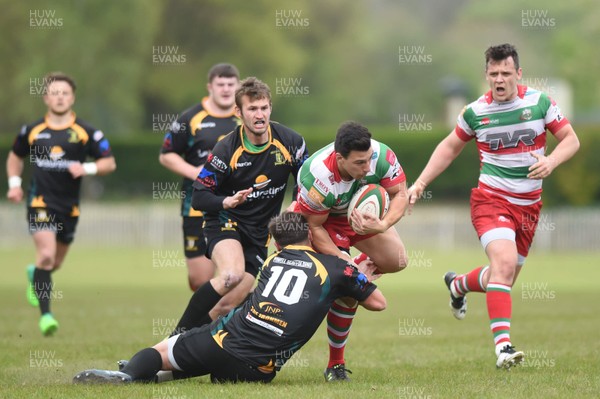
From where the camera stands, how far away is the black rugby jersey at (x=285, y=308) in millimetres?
7562

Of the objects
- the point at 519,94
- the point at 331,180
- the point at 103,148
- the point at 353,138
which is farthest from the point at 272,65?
the point at 353,138

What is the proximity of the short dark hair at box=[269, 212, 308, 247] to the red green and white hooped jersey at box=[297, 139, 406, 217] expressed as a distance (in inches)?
11.2

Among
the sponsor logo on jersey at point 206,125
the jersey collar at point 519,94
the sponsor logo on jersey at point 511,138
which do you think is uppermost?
the sponsor logo on jersey at point 206,125

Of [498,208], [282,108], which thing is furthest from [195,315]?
[282,108]

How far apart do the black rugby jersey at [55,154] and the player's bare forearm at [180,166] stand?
56.9 inches

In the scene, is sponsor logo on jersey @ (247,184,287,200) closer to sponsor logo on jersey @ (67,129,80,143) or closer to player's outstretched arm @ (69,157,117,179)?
player's outstretched arm @ (69,157,117,179)

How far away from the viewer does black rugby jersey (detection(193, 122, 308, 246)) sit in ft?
29.6

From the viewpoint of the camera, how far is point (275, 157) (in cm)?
912

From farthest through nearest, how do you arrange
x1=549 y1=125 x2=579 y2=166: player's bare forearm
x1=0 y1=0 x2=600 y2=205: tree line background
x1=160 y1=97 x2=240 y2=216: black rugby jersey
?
1. x1=0 y1=0 x2=600 y2=205: tree line background
2. x1=160 y1=97 x2=240 y2=216: black rugby jersey
3. x1=549 y1=125 x2=579 y2=166: player's bare forearm

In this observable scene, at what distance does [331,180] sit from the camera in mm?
8102

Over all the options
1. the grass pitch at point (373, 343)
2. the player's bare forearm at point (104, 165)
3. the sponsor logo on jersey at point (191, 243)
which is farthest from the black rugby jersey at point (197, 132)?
the grass pitch at point (373, 343)

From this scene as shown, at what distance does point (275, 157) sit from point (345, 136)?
61.8 inches

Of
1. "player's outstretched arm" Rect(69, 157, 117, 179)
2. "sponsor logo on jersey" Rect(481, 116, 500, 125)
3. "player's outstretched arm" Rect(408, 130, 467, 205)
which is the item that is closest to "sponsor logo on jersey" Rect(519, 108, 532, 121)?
"sponsor logo on jersey" Rect(481, 116, 500, 125)

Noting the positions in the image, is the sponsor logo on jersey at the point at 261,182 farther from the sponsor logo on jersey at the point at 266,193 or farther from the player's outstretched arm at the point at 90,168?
the player's outstretched arm at the point at 90,168
